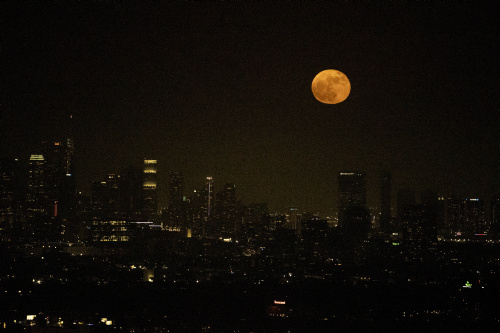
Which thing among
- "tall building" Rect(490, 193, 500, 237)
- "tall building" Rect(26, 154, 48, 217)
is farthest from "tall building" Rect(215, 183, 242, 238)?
"tall building" Rect(490, 193, 500, 237)

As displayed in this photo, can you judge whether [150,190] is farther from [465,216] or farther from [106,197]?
[465,216]

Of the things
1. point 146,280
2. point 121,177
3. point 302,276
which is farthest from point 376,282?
point 121,177

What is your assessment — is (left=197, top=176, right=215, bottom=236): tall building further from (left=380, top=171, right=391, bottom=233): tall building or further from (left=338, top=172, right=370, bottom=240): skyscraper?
(left=380, top=171, right=391, bottom=233): tall building

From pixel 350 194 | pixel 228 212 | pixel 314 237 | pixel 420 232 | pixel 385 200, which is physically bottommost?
pixel 314 237

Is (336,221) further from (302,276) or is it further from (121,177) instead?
(121,177)

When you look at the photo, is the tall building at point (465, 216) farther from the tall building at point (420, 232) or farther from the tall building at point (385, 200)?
the tall building at point (385, 200)

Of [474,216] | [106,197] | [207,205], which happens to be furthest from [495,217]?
[106,197]
